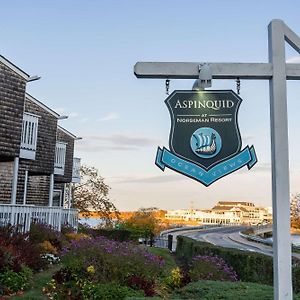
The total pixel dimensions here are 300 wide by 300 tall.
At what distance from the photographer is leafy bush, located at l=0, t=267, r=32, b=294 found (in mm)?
9619

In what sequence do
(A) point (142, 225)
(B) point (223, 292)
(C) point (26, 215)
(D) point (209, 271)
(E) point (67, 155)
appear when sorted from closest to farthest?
(B) point (223, 292)
(D) point (209, 271)
(C) point (26, 215)
(E) point (67, 155)
(A) point (142, 225)

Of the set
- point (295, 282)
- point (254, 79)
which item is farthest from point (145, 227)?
point (254, 79)

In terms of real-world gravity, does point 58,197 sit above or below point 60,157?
below

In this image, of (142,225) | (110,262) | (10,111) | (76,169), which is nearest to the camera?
(110,262)

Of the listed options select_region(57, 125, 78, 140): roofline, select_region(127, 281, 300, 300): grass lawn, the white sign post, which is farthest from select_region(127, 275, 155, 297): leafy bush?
select_region(57, 125, 78, 140): roofline

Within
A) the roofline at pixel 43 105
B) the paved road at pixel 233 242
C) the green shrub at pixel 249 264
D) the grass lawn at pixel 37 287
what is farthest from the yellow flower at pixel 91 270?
the paved road at pixel 233 242

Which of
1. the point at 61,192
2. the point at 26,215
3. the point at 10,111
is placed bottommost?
the point at 26,215

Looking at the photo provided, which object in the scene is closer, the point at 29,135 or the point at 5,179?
the point at 5,179

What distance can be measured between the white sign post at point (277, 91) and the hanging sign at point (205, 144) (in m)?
0.37

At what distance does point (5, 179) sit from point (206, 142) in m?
17.8

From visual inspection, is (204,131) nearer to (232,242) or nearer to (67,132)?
(67,132)

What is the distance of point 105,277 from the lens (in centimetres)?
994

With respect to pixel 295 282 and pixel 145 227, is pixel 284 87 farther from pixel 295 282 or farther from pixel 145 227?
pixel 145 227

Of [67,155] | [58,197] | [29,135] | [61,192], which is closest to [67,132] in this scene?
[67,155]
